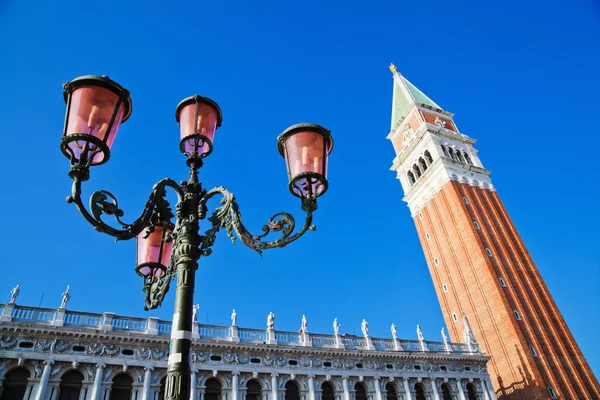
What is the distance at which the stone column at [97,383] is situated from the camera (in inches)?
682

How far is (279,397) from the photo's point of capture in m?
21.0

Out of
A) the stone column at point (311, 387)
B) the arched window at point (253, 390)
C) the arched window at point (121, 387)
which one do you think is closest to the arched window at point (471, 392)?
the stone column at point (311, 387)

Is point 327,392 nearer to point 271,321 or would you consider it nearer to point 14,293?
point 271,321

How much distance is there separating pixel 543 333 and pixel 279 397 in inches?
902

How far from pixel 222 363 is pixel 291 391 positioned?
4.15 m

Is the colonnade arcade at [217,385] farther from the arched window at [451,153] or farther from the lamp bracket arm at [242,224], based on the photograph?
the arched window at [451,153]

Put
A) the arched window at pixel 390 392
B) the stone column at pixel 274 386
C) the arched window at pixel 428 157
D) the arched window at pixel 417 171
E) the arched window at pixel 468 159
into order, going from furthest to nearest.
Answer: the arched window at pixel 417 171 < the arched window at pixel 468 159 < the arched window at pixel 428 157 < the arched window at pixel 390 392 < the stone column at pixel 274 386

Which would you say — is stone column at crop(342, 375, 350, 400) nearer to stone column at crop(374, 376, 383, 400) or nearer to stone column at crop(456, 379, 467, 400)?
stone column at crop(374, 376, 383, 400)

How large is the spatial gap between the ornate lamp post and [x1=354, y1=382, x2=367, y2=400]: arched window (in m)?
20.1

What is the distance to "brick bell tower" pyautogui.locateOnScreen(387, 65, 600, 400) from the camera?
30.1m

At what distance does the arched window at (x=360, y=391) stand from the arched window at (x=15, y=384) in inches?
633

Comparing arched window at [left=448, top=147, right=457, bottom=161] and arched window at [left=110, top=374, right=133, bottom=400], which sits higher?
arched window at [left=448, top=147, right=457, bottom=161]

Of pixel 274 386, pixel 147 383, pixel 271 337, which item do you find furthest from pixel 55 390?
pixel 271 337

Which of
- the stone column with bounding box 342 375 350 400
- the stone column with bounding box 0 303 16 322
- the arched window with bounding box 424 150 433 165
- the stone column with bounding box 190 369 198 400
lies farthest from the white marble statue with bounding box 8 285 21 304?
the arched window with bounding box 424 150 433 165
